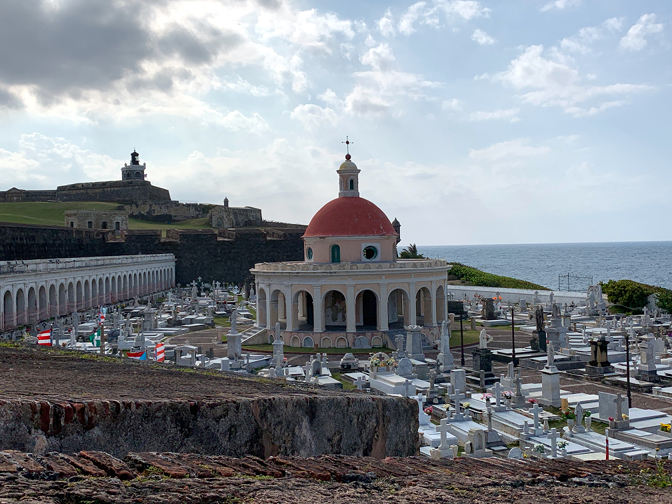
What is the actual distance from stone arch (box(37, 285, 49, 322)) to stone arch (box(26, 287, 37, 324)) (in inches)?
13.0

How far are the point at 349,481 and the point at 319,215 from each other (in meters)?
30.1

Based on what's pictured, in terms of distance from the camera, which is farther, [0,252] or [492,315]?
[0,252]

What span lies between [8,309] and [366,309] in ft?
64.2

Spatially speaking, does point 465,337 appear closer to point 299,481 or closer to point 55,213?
point 299,481

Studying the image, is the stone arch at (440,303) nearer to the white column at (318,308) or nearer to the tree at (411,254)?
the white column at (318,308)

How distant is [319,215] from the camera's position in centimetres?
3469

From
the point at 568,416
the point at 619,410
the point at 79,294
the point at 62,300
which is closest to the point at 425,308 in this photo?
the point at 568,416

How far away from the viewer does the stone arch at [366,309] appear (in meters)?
34.7

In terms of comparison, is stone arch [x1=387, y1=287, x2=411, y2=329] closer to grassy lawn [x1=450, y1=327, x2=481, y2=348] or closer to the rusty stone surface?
grassy lawn [x1=450, y1=327, x2=481, y2=348]

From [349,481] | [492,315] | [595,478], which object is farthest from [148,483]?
[492,315]

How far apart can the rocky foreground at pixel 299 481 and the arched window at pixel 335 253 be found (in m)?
27.6

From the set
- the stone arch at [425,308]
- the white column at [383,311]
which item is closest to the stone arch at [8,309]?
the white column at [383,311]

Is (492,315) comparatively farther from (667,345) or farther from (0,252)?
(0,252)

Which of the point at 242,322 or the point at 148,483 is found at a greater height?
the point at 148,483
